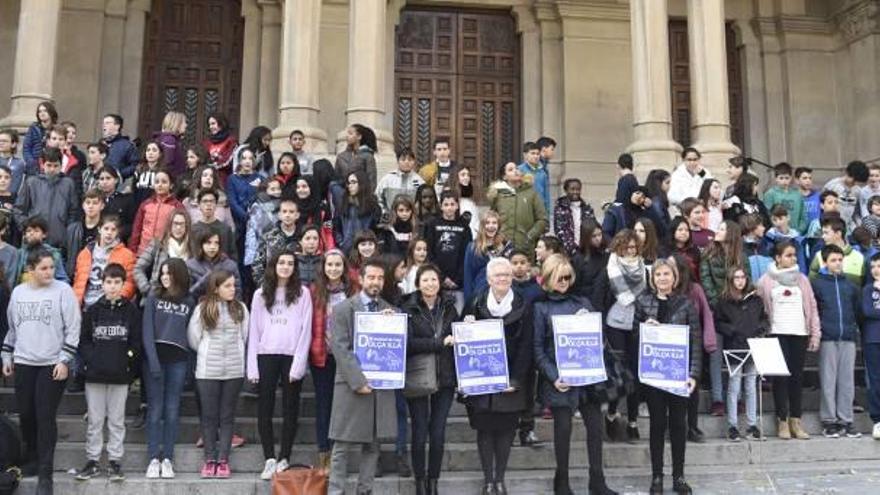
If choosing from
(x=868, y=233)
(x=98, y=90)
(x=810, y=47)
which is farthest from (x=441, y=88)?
(x=868, y=233)

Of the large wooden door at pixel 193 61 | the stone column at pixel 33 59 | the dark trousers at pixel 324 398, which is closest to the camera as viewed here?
the dark trousers at pixel 324 398

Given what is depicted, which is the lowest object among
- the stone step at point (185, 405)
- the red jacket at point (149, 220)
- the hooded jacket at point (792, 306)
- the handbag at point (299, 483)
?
the handbag at point (299, 483)

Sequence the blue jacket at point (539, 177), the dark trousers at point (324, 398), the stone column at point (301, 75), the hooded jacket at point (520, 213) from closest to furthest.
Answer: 1. the dark trousers at point (324, 398)
2. the hooded jacket at point (520, 213)
3. the blue jacket at point (539, 177)
4. the stone column at point (301, 75)

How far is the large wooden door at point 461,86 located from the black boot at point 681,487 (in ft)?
33.7

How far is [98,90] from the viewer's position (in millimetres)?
15852

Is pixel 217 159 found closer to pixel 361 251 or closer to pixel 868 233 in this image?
pixel 361 251

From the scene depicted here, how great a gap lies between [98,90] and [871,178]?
532 inches

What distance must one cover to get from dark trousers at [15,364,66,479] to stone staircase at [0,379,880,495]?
0.37 metres

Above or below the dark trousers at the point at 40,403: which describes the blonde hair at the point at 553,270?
above

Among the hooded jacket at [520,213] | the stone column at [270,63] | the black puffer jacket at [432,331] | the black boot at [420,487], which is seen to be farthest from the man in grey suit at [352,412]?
the stone column at [270,63]

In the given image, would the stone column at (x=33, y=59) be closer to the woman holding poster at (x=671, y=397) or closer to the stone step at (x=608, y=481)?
the stone step at (x=608, y=481)

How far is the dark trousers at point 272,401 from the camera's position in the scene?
7062 mm

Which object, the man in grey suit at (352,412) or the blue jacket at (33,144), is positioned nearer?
the man in grey suit at (352,412)

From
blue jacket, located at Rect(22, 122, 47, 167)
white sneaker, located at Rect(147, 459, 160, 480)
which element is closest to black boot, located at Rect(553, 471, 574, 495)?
white sneaker, located at Rect(147, 459, 160, 480)
